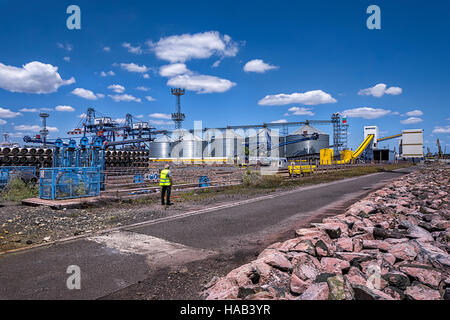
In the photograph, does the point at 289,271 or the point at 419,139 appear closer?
the point at 289,271

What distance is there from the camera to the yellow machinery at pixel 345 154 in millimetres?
40500

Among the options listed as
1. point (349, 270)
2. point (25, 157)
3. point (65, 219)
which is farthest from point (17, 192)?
point (349, 270)

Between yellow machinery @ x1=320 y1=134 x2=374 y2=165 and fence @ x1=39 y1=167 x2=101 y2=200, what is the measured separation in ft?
102

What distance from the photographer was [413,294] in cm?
329

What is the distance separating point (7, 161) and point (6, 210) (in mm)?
17315

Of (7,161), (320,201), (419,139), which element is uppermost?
(419,139)

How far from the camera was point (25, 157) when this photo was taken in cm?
2502

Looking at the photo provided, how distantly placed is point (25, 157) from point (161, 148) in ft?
214

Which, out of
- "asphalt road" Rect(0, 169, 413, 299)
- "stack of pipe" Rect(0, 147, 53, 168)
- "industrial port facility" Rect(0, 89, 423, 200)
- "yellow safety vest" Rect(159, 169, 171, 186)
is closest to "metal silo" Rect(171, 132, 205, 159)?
"industrial port facility" Rect(0, 89, 423, 200)

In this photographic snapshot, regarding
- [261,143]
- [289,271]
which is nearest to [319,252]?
[289,271]

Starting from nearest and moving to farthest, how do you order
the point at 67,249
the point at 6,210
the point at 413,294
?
the point at 413,294
the point at 67,249
the point at 6,210

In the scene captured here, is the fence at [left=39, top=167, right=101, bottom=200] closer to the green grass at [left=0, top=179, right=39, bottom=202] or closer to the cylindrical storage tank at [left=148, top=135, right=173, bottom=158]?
the green grass at [left=0, top=179, right=39, bottom=202]

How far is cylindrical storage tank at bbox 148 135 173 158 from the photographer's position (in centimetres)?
8975

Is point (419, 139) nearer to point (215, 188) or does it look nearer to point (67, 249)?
point (215, 188)
